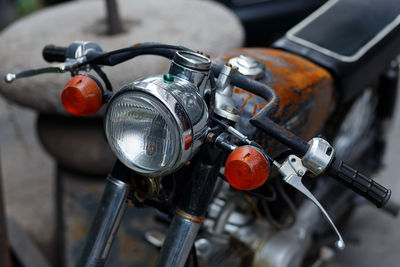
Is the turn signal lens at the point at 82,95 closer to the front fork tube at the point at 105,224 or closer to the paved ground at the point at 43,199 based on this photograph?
the front fork tube at the point at 105,224

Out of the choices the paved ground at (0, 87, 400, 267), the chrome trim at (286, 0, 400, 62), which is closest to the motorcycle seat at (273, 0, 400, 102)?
the chrome trim at (286, 0, 400, 62)

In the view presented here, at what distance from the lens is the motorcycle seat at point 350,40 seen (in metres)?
1.34

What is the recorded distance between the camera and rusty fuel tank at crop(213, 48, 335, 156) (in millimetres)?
1058

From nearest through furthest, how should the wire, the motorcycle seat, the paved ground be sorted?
the wire < the motorcycle seat < the paved ground

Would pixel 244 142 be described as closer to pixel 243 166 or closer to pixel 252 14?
pixel 243 166

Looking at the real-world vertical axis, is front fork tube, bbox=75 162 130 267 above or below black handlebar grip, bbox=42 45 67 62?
below

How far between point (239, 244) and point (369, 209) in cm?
130

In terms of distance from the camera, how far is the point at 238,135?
802mm

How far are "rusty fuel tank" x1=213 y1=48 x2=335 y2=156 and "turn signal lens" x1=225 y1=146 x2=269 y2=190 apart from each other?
25cm

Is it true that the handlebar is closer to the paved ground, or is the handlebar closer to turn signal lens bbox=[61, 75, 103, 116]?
turn signal lens bbox=[61, 75, 103, 116]

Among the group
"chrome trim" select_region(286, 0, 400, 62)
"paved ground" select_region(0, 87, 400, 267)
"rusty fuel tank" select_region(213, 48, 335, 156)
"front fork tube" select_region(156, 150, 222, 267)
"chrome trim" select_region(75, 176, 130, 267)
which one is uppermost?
"chrome trim" select_region(286, 0, 400, 62)

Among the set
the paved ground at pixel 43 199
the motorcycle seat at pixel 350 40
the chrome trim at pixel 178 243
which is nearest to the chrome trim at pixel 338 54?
the motorcycle seat at pixel 350 40

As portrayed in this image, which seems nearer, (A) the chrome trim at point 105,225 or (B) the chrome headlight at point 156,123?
(B) the chrome headlight at point 156,123

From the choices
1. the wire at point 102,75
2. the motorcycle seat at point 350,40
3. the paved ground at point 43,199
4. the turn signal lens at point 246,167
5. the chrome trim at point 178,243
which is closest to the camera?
the turn signal lens at point 246,167
